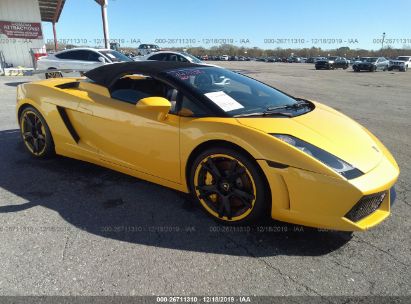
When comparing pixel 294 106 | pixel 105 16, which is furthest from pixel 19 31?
pixel 294 106

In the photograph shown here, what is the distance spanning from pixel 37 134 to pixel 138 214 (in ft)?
6.66

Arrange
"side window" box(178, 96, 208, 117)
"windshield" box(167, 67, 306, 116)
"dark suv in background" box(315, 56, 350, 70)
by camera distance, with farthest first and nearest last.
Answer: "dark suv in background" box(315, 56, 350, 70) → "windshield" box(167, 67, 306, 116) → "side window" box(178, 96, 208, 117)

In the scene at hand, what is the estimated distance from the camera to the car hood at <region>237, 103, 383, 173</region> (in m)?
2.54

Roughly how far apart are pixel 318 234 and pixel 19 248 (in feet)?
7.59

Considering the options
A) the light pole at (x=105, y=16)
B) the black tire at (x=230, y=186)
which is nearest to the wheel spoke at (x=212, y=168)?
the black tire at (x=230, y=186)

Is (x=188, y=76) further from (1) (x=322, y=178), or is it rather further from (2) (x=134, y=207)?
(1) (x=322, y=178)

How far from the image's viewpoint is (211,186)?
2832mm

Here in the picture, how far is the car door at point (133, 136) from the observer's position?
9.80 feet

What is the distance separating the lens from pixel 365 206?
95.5 inches

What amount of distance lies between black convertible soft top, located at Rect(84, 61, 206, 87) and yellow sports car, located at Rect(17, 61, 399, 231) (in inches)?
0.6

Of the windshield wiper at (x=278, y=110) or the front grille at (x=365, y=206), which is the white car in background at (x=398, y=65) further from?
the front grille at (x=365, y=206)

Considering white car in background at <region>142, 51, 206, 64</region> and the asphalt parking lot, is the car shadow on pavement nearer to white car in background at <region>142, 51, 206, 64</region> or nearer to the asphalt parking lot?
the asphalt parking lot

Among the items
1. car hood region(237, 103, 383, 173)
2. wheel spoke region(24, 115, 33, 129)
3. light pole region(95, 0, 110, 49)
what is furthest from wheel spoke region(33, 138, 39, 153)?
light pole region(95, 0, 110, 49)

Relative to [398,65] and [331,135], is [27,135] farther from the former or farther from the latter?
[398,65]
